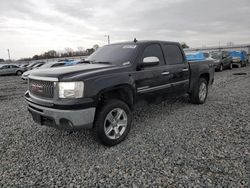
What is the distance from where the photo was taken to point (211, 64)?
634 centimetres

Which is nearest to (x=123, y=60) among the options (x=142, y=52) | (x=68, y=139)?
(x=142, y=52)

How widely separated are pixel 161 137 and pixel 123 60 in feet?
5.51

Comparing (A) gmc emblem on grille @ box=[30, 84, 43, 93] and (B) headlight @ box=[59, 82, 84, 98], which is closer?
(B) headlight @ box=[59, 82, 84, 98]

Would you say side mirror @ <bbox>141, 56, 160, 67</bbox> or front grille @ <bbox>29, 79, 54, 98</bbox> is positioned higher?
side mirror @ <bbox>141, 56, 160, 67</bbox>

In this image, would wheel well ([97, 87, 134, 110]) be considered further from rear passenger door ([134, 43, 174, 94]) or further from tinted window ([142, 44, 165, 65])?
tinted window ([142, 44, 165, 65])

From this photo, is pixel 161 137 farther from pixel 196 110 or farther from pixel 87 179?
pixel 196 110

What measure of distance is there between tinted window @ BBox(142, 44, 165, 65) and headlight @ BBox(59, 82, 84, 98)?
166 centimetres

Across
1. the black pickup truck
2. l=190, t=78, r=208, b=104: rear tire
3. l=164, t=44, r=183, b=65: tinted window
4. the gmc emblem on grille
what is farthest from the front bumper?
l=190, t=78, r=208, b=104: rear tire

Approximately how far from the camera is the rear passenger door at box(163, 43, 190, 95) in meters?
4.71

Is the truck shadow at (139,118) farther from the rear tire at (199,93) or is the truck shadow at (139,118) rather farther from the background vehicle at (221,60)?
the background vehicle at (221,60)

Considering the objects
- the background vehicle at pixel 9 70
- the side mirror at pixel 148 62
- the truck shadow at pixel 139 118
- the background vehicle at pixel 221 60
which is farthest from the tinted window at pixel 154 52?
the background vehicle at pixel 9 70

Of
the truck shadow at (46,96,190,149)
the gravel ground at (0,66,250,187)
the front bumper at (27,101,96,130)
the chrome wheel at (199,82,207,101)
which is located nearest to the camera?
the gravel ground at (0,66,250,187)

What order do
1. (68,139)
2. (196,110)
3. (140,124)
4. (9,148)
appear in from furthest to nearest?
(196,110)
(140,124)
(68,139)
(9,148)

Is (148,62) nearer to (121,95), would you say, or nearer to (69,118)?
(121,95)
